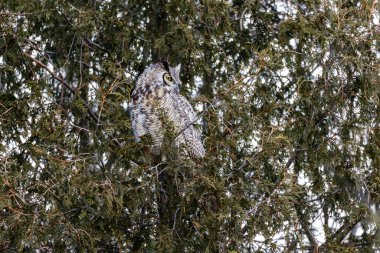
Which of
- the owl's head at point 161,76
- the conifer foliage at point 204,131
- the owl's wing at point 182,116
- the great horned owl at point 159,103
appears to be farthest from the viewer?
the owl's head at point 161,76

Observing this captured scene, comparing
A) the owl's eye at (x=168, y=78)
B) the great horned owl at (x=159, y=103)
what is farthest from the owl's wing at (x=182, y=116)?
the owl's eye at (x=168, y=78)

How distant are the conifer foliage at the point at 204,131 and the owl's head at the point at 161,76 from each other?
0.45ft

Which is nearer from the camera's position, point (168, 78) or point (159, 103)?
point (159, 103)

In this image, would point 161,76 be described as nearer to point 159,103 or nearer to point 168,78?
point 168,78

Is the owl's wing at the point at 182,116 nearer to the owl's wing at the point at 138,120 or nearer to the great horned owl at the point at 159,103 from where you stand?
the great horned owl at the point at 159,103

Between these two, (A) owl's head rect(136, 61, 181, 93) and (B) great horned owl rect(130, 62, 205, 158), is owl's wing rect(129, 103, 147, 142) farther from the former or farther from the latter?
(A) owl's head rect(136, 61, 181, 93)

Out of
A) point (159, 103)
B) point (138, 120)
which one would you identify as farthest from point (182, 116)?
point (138, 120)

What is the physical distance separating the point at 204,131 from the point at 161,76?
690 millimetres

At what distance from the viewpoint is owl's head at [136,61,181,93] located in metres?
6.80

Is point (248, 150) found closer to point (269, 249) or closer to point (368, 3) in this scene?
point (269, 249)

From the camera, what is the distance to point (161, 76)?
6809mm

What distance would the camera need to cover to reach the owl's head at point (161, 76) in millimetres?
6801

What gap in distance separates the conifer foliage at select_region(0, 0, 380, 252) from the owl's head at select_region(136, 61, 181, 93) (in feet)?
0.45

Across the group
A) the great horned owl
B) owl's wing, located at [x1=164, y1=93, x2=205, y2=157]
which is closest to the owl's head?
the great horned owl
